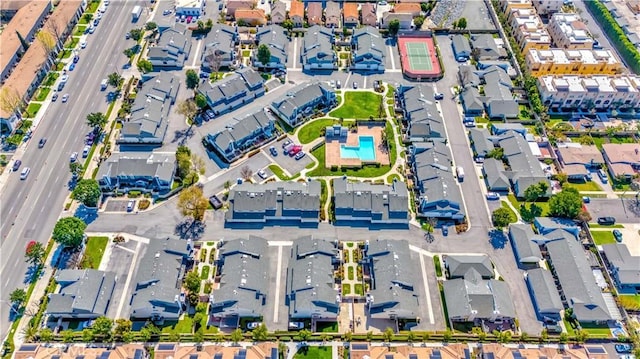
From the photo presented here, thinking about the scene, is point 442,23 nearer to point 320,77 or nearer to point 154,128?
point 320,77

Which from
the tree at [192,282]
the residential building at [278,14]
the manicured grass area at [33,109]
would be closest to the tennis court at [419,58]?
the residential building at [278,14]

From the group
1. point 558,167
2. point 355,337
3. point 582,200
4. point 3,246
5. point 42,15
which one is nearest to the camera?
point 355,337

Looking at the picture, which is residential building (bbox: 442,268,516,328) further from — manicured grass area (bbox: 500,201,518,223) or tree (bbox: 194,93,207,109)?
tree (bbox: 194,93,207,109)

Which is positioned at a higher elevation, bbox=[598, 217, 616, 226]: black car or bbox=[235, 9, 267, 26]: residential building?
bbox=[235, 9, 267, 26]: residential building

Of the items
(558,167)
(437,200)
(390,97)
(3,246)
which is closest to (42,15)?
(3,246)

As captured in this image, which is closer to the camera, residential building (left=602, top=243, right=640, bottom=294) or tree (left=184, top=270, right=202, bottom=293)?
tree (left=184, top=270, right=202, bottom=293)

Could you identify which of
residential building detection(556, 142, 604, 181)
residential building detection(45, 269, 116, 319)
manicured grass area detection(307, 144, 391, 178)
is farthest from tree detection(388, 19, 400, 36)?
residential building detection(45, 269, 116, 319)
